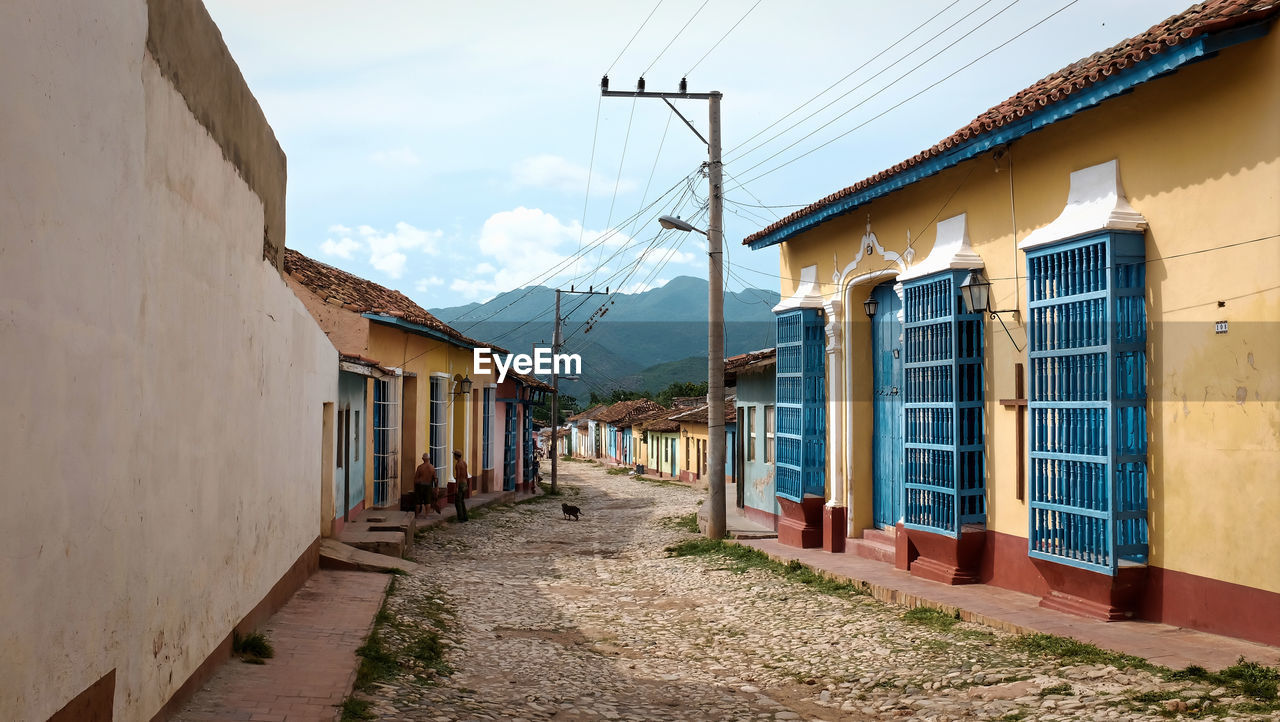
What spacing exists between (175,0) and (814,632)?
6.57 m

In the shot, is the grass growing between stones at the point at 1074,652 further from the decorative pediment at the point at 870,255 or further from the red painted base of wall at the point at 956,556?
the decorative pediment at the point at 870,255

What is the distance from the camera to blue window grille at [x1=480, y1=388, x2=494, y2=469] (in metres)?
24.8

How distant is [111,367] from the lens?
149 inches

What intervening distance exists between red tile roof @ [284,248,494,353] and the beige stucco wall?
928 centimetres

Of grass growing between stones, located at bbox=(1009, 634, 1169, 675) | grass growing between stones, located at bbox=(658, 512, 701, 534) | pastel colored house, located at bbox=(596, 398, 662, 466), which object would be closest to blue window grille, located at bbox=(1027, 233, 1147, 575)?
grass growing between stones, located at bbox=(1009, 634, 1169, 675)

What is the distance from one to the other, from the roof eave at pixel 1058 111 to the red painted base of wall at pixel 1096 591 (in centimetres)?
336

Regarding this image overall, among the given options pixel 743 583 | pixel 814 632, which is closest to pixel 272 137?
pixel 814 632

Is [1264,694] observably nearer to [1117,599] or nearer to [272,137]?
[1117,599]

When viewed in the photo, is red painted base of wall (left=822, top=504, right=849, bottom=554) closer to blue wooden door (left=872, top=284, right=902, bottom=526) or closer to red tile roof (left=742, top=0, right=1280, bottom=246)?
blue wooden door (left=872, top=284, right=902, bottom=526)

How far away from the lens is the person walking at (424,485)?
54.7ft

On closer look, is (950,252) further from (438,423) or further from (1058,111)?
(438,423)

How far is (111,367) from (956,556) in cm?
764

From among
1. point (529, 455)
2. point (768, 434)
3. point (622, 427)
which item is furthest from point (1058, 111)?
point (622, 427)

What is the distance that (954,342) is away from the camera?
9359 millimetres
